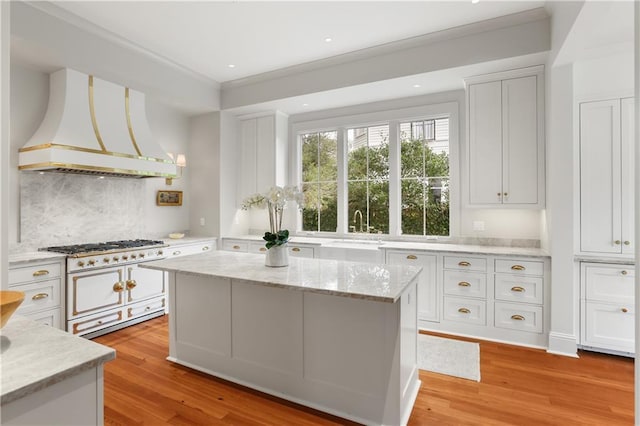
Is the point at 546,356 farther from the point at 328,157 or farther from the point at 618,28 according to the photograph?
the point at 328,157

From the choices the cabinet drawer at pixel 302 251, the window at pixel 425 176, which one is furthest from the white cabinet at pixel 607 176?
the cabinet drawer at pixel 302 251

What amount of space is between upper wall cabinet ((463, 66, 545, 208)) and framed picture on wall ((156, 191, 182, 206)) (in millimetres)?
3998

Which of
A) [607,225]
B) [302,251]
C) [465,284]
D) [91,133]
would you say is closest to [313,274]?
[465,284]

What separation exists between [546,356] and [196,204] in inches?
188

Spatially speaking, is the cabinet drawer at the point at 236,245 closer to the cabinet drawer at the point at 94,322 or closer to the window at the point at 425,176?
the cabinet drawer at the point at 94,322

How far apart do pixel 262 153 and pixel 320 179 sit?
3.15 feet

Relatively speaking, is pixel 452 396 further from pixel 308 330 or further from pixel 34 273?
pixel 34 273

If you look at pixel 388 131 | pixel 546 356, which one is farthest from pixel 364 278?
pixel 388 131

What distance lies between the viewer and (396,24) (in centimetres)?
333

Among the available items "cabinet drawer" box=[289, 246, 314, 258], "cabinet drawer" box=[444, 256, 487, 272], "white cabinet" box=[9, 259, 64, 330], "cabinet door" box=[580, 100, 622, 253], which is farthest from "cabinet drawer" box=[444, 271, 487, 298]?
"white cabinet" box=[9, 259, 64, 330]

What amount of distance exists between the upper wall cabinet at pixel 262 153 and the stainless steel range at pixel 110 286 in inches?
64.3

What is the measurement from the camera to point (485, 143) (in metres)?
3.71

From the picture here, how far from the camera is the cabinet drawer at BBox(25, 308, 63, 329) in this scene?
310cm

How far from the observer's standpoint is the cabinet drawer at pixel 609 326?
297 centimetres
